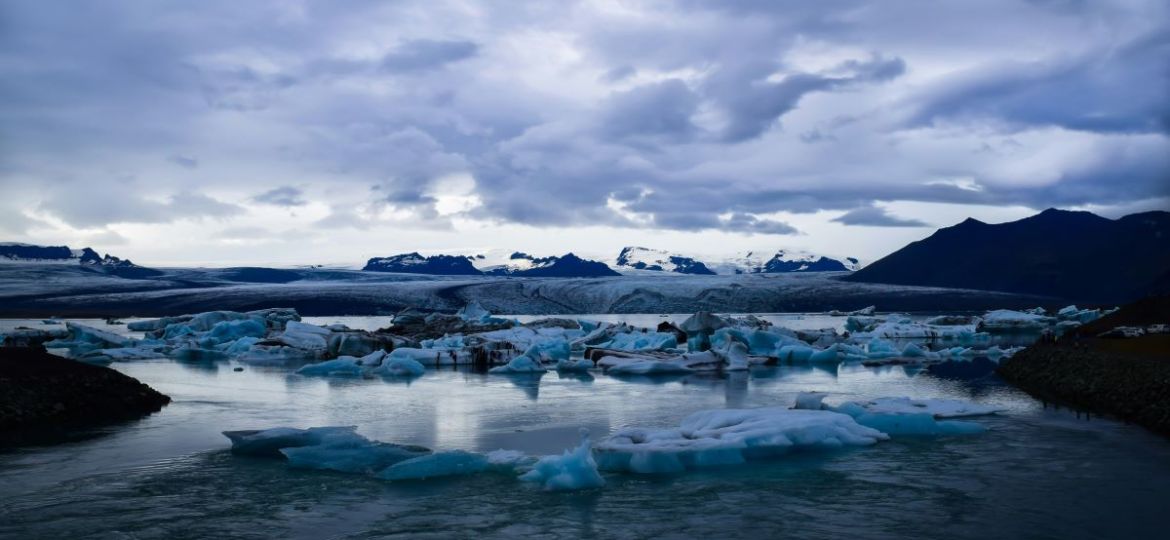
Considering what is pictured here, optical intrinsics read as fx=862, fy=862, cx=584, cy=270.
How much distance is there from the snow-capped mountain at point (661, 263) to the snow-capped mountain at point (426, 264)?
104 ft

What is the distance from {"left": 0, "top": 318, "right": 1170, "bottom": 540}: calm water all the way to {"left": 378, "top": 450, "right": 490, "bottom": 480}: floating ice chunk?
0.62 feet

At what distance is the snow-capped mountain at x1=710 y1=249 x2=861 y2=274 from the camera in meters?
181

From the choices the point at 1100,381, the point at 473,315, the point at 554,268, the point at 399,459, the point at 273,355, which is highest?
the point at 554,268

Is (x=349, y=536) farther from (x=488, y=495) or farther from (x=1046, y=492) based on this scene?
(x=1046, y=492)

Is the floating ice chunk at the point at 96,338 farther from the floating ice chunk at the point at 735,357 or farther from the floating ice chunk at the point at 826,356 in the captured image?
the floating ice chunk at the point at 826,356

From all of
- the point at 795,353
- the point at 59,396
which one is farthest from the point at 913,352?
the point at 59,396

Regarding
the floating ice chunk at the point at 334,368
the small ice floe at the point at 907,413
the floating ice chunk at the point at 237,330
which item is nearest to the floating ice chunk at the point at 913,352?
the small ice floe at the point at 907,413

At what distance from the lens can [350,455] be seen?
765 cm

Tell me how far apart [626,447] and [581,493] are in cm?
94

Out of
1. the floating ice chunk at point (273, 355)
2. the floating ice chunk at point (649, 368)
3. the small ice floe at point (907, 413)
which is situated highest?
the small ice floe at point (907, 413)

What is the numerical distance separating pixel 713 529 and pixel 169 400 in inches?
377

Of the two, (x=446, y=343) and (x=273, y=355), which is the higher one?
(x=446, y=343)

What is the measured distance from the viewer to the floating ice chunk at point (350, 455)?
7543mm

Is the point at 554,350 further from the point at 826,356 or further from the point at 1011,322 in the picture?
the point at 1011,322
